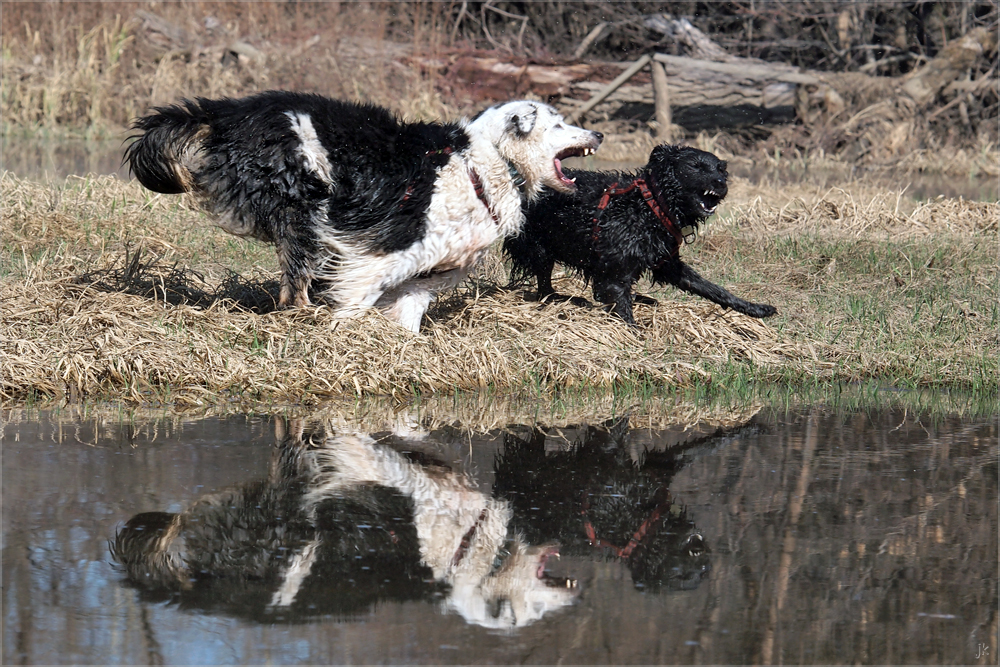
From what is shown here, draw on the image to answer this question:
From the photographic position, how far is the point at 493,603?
3.53 m

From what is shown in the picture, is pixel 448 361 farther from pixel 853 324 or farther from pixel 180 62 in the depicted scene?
pixel 180 62

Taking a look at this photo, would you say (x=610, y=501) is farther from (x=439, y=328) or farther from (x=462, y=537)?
(x=439, y=328)

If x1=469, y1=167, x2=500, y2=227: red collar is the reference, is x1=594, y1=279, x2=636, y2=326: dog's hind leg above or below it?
below

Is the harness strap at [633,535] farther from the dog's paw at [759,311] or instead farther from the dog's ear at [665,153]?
the dog's ear at [665,153]

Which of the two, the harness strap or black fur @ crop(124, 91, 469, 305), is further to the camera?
black fur @ crop(124, 91, 469, 305)

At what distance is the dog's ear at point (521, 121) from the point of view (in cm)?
635

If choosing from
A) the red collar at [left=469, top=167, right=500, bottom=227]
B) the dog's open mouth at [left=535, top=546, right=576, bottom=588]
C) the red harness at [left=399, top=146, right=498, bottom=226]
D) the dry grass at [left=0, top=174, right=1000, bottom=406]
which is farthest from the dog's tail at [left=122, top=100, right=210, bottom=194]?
the dog's open mouth at [left=535, top=546, right=576, bottom=588]

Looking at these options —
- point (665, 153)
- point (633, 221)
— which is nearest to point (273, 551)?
point (633, 221)

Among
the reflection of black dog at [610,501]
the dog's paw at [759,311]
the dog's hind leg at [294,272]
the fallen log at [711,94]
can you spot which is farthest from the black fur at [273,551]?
the fallen log at [711,94]

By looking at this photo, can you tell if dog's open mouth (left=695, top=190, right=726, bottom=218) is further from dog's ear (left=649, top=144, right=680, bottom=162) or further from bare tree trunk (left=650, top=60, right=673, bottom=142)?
bare tree trunk (left=650, top=60, right=673, bottom=142)

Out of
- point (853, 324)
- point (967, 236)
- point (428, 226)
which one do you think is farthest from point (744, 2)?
point (428, 226)

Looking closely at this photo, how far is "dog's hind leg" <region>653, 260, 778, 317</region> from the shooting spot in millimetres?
7113

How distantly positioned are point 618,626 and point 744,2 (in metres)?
18.4

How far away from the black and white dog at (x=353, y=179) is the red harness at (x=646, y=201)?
0.61 meters
